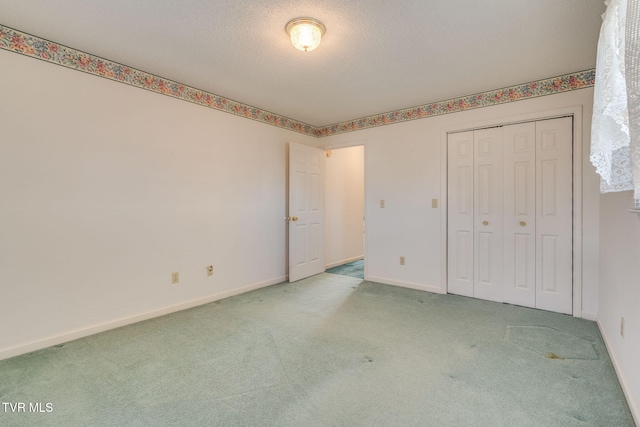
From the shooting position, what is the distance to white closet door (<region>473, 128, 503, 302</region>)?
3.21m

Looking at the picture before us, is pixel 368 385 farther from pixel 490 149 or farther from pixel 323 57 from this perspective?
pixel 490 149

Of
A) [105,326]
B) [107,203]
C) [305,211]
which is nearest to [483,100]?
[305,211]

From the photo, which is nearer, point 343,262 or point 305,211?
point 305,211

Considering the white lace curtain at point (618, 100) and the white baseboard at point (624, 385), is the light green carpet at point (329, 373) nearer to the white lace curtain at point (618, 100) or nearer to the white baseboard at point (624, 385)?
the white baseboard at point (624, 385)

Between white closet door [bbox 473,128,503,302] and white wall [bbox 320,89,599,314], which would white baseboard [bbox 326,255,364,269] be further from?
white closet door [bbox 473,128,503,302]

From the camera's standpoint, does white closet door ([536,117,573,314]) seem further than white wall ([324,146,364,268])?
No

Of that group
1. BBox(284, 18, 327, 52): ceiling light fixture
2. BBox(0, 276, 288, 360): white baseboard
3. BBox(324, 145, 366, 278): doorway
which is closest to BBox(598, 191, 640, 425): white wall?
BBox(284, 18, 327, 52): ceiling light fixture

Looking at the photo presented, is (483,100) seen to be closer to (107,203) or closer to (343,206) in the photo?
(343,206)

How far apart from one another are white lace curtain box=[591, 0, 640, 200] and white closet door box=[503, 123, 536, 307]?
2081 millimetres

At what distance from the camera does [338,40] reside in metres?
2.18

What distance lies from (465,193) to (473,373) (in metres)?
2.10

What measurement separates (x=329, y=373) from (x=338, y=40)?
7.65ft

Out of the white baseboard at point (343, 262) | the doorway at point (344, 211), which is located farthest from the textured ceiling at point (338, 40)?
the white baseboard at point (343, 262)

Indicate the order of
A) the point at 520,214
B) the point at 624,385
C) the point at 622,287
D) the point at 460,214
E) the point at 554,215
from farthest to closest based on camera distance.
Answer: the point at 460,214 → the point at 520,214 → the point at 554,215 → the point at 622,287 → the point at 624,385
